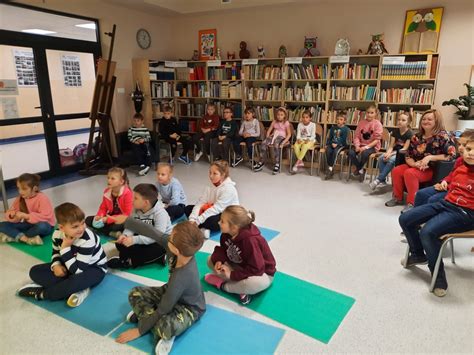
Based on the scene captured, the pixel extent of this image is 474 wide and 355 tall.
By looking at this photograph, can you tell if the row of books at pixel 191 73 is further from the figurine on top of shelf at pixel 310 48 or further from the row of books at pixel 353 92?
the row of books at pixel 353 92

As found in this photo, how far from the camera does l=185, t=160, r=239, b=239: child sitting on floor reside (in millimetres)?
3191

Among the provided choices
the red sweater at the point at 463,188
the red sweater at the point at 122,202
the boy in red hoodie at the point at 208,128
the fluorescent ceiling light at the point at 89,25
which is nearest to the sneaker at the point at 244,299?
the red sweater at the point at 122,202

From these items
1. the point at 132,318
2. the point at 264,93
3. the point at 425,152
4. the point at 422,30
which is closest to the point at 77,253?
the point at 132,318

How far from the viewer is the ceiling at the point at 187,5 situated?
5957 millimetres

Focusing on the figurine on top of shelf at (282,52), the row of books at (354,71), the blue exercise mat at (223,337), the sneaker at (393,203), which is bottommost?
the blue exercise mat at (223,337)

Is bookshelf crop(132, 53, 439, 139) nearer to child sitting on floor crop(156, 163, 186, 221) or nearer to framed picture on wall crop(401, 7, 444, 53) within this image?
framed picture on wall crop(401, 7, 444, 53)

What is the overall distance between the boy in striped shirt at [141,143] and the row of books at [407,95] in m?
3.94

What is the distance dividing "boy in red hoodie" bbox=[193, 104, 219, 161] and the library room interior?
0.07 m

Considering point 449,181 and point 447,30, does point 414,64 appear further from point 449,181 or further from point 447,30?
point 449,181

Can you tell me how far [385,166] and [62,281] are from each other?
400cm

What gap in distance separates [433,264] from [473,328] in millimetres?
493

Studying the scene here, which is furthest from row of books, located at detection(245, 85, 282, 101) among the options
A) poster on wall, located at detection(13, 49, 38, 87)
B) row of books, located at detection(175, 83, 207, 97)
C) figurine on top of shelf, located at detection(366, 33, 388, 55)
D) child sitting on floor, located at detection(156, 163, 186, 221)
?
poster on wall, located at detection(13, 49, 38, 87)

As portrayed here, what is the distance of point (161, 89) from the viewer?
6828 millimetres

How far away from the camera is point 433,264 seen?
95.6 inches
